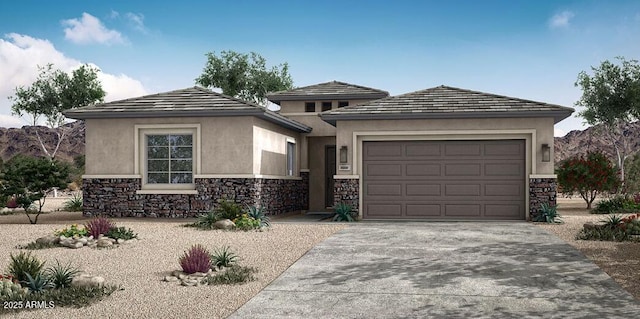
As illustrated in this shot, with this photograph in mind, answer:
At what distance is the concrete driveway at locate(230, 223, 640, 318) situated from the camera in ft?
24.7

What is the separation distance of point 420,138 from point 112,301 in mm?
12064

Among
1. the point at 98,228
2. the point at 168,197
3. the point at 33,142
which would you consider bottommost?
the point at 98,228

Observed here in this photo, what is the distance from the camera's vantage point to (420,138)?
18344mm

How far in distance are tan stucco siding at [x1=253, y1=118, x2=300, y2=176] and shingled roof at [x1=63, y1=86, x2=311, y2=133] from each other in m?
0.43

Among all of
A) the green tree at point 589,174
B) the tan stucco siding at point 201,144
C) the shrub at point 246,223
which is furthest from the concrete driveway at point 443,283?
the green tree at point 589,174

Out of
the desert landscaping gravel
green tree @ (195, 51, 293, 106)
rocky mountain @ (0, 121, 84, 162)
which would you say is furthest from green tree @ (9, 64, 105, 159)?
rocky mountain @ (0, 121, 84, 162)

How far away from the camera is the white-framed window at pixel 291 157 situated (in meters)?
22.5

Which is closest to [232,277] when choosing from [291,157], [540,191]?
[540,191]

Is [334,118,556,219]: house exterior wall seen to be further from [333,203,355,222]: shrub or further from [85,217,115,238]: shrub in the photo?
[85,217,115,238]: shrub

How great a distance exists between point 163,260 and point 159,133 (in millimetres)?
8562

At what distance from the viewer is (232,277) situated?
9.23 metres

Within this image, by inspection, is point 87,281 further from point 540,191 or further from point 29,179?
point 540,191

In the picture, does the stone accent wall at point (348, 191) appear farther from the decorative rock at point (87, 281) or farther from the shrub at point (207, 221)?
the decorative rock at point (87, 281)

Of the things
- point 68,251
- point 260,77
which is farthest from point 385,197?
point 260,77
